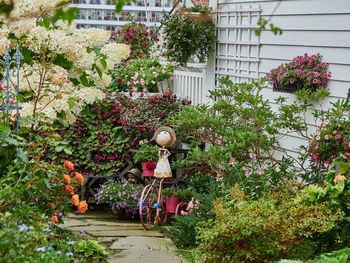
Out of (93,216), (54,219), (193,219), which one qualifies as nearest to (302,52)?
(193,219)

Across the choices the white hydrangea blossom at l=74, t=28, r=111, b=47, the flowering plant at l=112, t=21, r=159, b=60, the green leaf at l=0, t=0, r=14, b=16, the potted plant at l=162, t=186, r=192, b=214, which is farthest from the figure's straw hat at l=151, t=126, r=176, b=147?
the green leaf at l=0, t=0, r=14, b=16

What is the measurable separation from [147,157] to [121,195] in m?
0.58

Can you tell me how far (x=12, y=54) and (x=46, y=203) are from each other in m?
1.31

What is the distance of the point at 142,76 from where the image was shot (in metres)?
11.8

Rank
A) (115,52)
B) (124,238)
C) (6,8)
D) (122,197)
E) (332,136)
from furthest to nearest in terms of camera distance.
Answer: (122,197) → (124,238) → (332,136) → (115,52) → (6,8)

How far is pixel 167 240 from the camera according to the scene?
8.50 m

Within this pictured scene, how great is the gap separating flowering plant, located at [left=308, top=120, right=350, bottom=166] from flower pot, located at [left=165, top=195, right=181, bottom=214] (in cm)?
244

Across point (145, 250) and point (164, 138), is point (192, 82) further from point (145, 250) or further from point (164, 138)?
point (145, 250)

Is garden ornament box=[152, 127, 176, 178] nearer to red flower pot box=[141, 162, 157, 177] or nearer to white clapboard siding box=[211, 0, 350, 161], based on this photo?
red flower pot box=[141, 162, 157, 177]

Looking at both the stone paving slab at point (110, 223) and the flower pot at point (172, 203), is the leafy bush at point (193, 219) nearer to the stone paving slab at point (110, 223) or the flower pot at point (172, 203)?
the flower pot at point (172, 203)

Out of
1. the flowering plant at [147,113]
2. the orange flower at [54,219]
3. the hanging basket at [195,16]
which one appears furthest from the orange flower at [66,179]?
the hanging basket at [195,16]

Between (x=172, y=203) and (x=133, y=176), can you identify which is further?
(x=133, y=176)

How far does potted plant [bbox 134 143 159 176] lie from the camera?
9920 mm

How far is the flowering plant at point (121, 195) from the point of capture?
9719 mm
